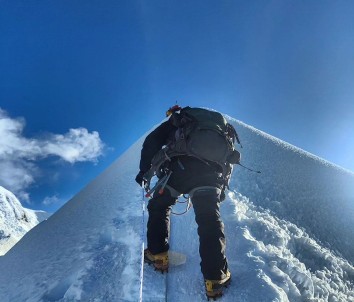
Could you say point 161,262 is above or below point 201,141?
below

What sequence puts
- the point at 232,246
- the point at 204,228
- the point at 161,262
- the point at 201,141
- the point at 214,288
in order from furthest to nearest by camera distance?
the point at 232,246
the point at 201,141
the point at 161,262
the point at 204,228
the point at 214,288

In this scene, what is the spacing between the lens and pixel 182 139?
4.97 m

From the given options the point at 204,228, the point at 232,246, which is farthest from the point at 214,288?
the point at 232,246

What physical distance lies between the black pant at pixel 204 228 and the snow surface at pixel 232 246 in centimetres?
39

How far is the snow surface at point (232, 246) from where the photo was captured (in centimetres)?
446

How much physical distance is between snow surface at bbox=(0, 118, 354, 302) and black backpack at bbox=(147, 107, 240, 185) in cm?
126

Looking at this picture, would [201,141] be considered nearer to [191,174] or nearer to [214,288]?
[191,174]

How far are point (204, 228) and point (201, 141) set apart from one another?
3.98ft

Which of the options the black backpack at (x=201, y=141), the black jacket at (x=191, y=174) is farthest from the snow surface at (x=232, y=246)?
the black backpack at (x=201, y=141)

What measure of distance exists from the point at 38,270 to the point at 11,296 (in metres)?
0.53

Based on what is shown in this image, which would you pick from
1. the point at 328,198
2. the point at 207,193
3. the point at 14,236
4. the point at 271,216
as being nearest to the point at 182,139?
the point at 207,193

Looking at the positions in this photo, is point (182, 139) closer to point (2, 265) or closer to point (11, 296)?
point (11, 296)

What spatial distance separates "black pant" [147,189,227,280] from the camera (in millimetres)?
4098

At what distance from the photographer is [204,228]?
13.9ft
